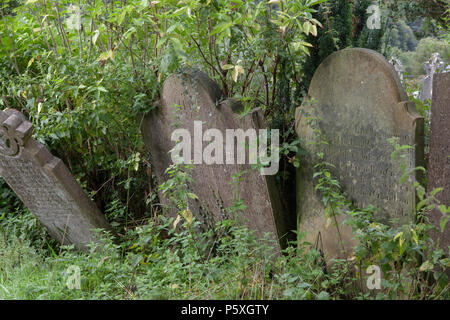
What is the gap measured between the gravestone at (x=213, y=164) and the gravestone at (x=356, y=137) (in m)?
0.30

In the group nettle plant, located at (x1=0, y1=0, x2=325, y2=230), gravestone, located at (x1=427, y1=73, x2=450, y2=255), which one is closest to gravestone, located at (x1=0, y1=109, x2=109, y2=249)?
nettle plant, located at (x1=0, y1=0, x2=325, y2=230)

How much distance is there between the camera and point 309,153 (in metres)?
3.61

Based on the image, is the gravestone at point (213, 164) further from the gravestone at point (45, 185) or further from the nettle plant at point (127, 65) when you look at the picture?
the gravestone at point (45, 185)

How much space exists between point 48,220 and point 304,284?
2634 millimetres

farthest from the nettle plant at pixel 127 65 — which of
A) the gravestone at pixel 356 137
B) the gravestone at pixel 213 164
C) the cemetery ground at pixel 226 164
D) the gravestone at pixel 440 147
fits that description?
the gravestone at pixel 440 147

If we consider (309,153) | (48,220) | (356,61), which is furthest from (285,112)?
(48,220)

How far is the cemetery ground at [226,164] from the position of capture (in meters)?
2.99

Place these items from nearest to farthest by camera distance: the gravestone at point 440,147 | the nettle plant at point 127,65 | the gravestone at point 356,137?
the gravestone at point 440,147 → the gravestone at point 356,137 → the nettle plant at point 127,65

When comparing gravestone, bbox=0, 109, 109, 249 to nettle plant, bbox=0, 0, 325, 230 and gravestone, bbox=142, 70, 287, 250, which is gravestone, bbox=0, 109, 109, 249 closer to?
nettle plant, bbox=0, 0, 325, 230

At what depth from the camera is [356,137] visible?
10.9 ft

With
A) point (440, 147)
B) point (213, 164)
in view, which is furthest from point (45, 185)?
point (440, 147)

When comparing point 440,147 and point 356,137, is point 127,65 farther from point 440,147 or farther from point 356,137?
point 440,147

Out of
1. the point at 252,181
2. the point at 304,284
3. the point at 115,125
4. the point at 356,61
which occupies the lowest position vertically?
the point at 304,284

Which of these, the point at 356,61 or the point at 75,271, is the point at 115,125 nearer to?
the point at 75,271
